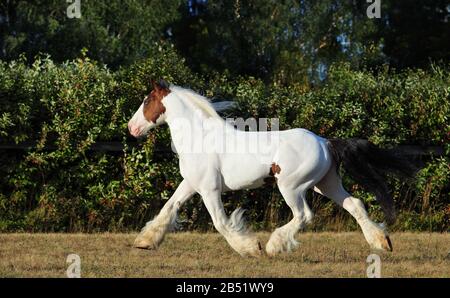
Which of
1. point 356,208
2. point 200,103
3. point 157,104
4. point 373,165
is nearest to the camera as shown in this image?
point 356,208

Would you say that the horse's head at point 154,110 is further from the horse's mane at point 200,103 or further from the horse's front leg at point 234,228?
the horse's front leg at point 234,228

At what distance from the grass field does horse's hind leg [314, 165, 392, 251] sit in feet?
0.63

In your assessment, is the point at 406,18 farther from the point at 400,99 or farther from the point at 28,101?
the point at 28,101

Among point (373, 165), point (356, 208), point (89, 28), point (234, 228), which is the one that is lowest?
point (234, 228)

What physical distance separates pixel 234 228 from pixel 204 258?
67 cm

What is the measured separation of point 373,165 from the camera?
8.28 m

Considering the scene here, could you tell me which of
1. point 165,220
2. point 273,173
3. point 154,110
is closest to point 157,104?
point 154,110

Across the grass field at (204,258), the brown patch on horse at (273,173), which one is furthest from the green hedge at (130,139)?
the brown patch on horse at (273,173)

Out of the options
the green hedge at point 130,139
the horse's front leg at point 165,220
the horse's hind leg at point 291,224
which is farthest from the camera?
the green hedge at point 130,139

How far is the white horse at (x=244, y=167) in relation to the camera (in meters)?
7.54

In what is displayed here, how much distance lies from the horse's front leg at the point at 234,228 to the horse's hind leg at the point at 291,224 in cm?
14

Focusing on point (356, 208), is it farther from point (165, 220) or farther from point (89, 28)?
point (89, 28)

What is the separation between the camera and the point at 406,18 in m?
32.6

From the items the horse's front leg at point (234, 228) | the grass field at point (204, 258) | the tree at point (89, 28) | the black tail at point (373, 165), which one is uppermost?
the tree at point (89, 28)
